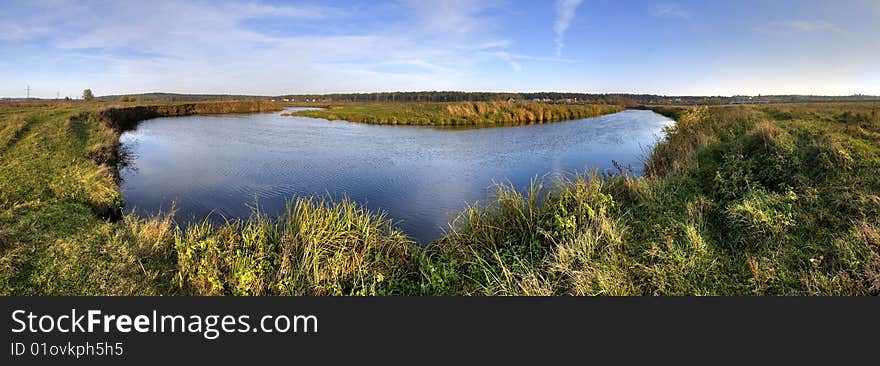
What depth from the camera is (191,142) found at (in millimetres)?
25578

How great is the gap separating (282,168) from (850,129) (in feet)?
61.6

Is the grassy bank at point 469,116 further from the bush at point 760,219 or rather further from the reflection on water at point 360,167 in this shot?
the bush at point 760,219

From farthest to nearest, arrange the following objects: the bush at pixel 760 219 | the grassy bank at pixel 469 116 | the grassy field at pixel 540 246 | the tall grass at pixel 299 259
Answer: the grassy bank at pixel 469 116 → the bush at pixel 760 219 → the tall grass at pixel 299 259 → the grassy field at pixel 540 246

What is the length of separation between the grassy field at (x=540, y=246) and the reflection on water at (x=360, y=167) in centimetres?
263

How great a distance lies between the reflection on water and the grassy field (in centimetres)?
263

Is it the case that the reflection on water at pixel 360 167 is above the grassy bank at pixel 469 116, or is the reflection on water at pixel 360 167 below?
below

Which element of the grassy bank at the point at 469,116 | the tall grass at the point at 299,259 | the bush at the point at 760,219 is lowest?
the tall grass at the point at 299,259

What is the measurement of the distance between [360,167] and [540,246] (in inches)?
434

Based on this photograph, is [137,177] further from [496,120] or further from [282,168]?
[496,120]

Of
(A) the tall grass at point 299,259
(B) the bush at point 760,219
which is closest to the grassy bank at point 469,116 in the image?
(B) the bush at point 760,219

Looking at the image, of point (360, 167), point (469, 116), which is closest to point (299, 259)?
point (360, 167)

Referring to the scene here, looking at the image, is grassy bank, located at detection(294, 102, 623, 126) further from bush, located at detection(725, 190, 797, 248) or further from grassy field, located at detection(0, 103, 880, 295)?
bush, located at detection(725, 190, 797, 248)

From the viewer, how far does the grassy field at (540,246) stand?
5.11m

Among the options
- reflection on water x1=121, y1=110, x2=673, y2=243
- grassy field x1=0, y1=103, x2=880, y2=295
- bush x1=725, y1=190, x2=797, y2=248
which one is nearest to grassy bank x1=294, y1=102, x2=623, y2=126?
reflection on water x1=121, y1=110, x2=673, y2=243
